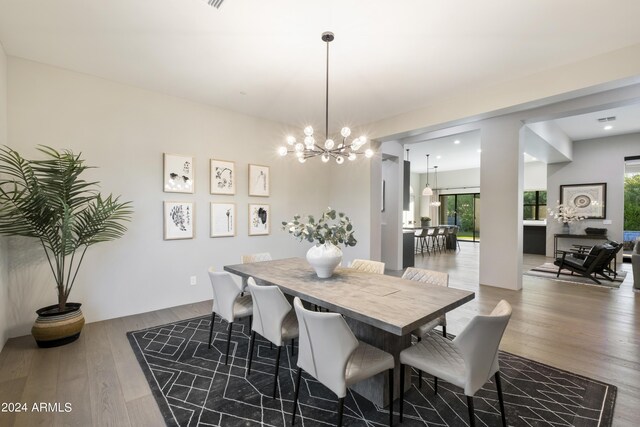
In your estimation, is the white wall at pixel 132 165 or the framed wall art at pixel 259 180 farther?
the framed wall art at pixel 259 180

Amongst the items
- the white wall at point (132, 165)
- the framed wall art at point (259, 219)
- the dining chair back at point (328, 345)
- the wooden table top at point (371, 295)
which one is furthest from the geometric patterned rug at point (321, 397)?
the framed wall art at point (259, 219)

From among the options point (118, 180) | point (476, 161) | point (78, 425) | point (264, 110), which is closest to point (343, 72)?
point (264, 110)

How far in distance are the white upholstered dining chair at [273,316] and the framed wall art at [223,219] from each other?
2.37 meters

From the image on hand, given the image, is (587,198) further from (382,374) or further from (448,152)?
(382,374)

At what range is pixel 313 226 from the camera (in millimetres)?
2623

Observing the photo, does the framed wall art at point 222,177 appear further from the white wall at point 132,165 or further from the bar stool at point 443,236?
the bar stool at point 443,236

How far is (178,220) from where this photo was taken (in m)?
4.04

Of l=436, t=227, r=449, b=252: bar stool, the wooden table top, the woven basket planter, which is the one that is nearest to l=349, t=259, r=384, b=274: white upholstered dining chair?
the wooden table top

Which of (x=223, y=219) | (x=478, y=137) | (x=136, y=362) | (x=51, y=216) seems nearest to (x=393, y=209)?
(x=478, y=137)

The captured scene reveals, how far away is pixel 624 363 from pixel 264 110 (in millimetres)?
5116

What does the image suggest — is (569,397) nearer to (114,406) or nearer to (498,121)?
(114,406)

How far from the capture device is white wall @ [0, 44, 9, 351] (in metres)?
2.79

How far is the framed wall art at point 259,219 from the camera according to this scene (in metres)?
4.80

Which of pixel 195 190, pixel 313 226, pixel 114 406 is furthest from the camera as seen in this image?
pixel 195 190
